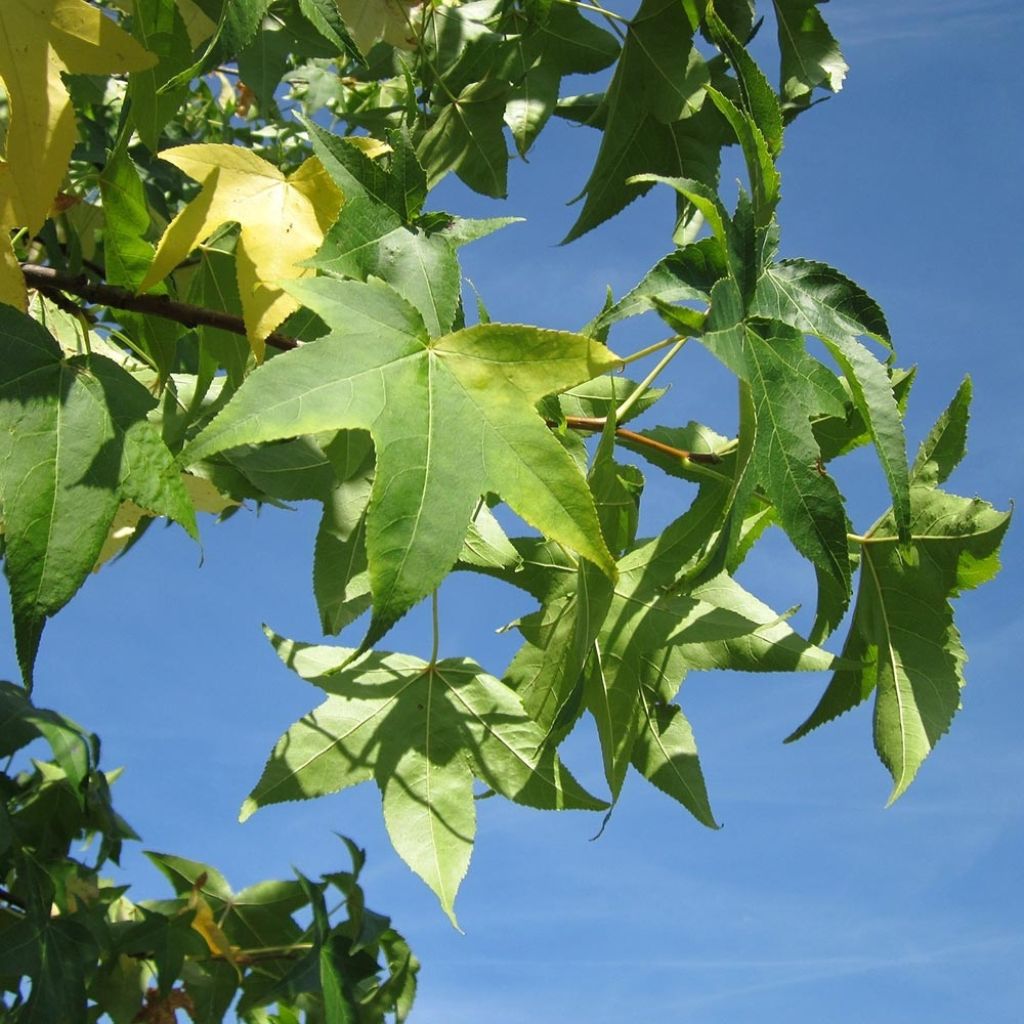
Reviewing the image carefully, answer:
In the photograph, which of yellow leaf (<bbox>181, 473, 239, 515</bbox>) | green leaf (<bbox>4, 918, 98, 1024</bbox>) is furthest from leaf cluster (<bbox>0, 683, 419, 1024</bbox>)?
yellow leaf (<bbox>181, 473, 239, 515</bbox>)

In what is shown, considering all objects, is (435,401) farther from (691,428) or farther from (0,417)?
(691,428)

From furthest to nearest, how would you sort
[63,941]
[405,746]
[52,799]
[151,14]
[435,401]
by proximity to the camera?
[52,799] → [63,941] → [405,746] → [151,14] → [435,401]

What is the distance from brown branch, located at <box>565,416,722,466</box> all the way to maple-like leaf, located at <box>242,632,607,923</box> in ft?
0.95

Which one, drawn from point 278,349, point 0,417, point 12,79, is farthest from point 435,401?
point 12,79

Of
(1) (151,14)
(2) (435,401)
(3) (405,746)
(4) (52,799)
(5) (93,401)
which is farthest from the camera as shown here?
(4) (52,799)

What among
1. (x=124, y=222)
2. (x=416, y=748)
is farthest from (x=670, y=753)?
(x=124, y=222)

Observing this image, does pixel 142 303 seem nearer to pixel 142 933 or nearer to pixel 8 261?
pixel 8 261

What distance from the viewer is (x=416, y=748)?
47.3 inches

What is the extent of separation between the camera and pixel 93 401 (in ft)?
3.10

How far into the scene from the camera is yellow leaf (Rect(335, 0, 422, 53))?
5.28 ft

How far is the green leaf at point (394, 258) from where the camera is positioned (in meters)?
0.95

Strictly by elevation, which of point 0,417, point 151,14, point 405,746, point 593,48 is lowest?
point 405,746

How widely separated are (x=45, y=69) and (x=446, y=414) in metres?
0.47

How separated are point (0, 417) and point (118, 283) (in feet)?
0.80
